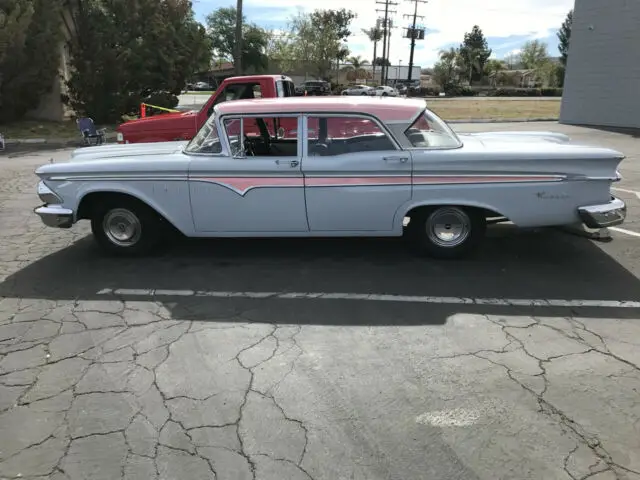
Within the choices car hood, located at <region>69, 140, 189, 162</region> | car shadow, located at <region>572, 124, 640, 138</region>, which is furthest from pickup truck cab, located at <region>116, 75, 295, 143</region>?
car shadow, located at <region>572, 124, 640, 138</region>

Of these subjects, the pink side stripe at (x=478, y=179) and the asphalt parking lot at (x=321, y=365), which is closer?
the asphalt parking lot at (x=321, y=365)

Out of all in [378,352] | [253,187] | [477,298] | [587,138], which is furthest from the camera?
[587,138]

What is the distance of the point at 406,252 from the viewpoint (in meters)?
5.55

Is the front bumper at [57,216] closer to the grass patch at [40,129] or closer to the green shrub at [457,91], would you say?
the grass patch at [40,129]

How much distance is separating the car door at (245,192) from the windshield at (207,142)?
0.08 metres

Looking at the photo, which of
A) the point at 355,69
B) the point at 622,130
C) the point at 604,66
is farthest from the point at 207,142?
the point at 355,69

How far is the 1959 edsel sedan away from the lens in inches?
190

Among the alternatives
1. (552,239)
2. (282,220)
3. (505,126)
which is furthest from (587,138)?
(282,220)

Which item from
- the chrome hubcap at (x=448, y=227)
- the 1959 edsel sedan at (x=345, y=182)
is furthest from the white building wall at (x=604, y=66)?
the chrome hubcap at (x=448, y=227)

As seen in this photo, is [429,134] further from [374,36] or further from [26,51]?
[374,36]

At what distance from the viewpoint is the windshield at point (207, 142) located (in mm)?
5152

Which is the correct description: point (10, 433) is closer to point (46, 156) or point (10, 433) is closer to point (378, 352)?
point (378, 352)

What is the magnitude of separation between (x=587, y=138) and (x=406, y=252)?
48.5 ft

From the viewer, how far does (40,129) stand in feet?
62.0
